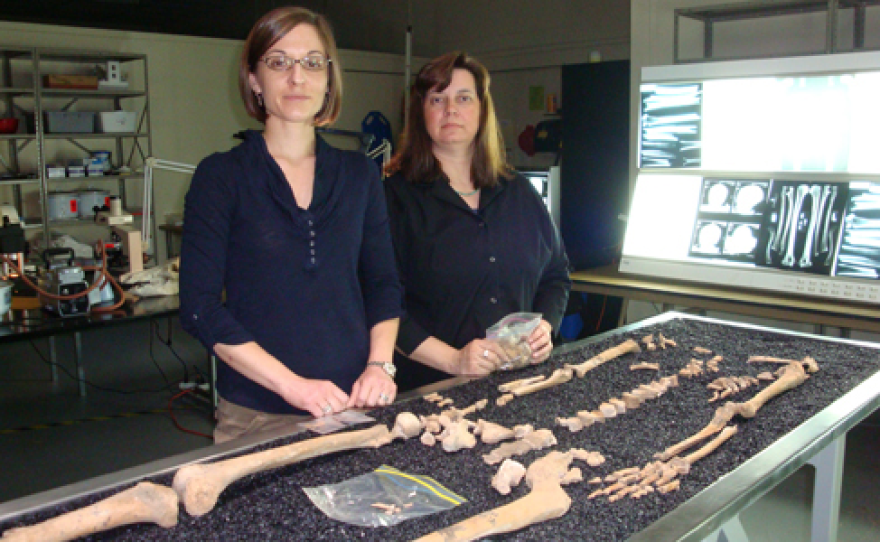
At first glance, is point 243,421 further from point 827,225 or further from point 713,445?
point 827,225

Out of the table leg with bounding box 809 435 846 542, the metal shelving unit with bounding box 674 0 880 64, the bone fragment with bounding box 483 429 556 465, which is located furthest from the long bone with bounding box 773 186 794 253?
the bone fragment with bounding box 483 429 556 465

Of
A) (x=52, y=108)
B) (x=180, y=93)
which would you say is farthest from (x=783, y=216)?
(x=52, y=108)

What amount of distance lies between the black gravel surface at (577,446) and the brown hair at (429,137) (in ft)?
1.94

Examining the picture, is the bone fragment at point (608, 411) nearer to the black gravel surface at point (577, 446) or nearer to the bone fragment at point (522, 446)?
the black gravel surface at point (577, 446)

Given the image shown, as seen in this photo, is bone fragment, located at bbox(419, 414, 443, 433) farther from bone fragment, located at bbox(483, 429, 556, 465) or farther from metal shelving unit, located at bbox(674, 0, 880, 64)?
metal shelving unit, located at bbox(674, 0, 880, 64)

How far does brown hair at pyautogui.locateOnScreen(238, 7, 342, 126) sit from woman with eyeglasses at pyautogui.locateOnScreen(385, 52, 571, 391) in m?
0.42

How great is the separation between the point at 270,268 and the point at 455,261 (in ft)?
2.09

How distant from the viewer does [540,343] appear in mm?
1896

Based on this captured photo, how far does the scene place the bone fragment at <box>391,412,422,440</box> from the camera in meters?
1.43

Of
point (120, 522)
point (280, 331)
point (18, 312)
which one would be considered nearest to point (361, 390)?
point (280, 331)

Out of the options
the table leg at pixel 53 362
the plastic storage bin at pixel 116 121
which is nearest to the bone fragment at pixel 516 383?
the table leg at pixel 53 362

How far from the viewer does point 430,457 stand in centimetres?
135

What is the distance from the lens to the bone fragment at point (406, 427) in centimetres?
143

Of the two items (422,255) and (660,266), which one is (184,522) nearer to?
(422,255)
